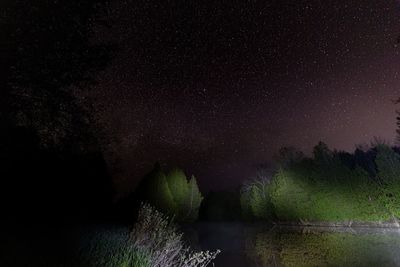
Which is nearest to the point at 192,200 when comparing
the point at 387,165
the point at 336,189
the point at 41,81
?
the point at 336,189

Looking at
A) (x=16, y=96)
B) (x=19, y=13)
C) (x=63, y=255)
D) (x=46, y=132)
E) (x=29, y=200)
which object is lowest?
(x=63, y=255)

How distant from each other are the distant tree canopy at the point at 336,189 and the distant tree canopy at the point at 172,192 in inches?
523

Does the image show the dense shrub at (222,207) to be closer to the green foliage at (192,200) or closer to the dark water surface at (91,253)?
the green foliage at (192,200)

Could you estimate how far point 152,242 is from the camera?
9273mm

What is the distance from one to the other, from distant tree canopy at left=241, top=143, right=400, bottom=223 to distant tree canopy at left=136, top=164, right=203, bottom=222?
13274 millimetres

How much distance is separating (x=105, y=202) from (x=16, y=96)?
93.0ft

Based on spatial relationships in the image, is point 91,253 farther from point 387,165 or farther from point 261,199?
point 261,199

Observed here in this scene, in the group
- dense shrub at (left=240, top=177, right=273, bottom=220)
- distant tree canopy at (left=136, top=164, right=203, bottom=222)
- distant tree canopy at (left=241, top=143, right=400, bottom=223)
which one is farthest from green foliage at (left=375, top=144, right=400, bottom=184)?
distant tree canopy at (left=136, top=164, right=203, bottom=222)

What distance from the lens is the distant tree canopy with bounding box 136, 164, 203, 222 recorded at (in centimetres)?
4803

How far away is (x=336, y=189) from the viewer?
3350 cm

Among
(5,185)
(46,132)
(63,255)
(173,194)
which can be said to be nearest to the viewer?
(63,255)

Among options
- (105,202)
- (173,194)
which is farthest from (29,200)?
(173,194)

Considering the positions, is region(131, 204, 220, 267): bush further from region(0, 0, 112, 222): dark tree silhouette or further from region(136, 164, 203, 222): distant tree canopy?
region(136, 164, 203, 222): distant tree canopy

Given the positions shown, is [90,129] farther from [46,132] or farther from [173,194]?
[173,194]
